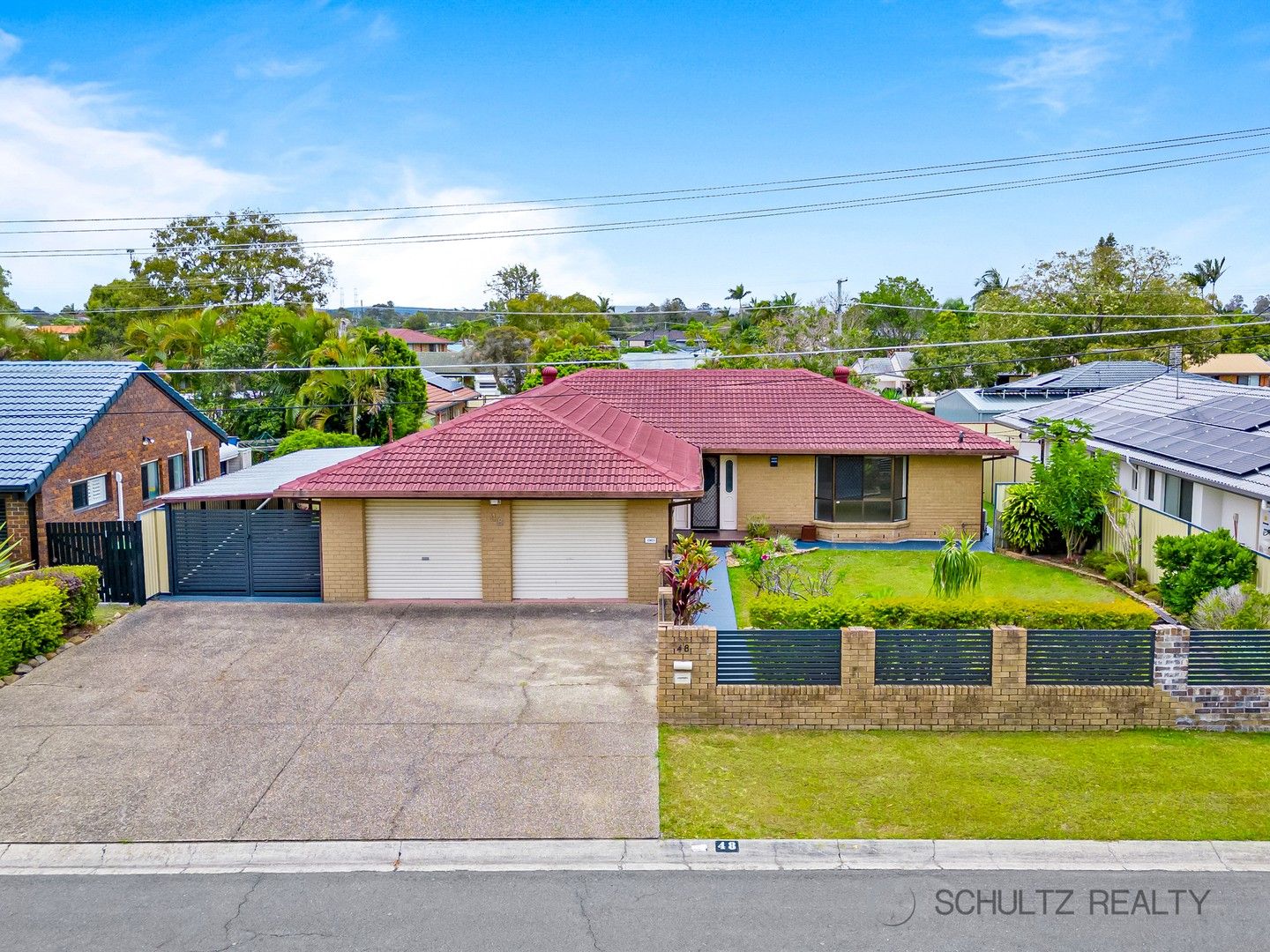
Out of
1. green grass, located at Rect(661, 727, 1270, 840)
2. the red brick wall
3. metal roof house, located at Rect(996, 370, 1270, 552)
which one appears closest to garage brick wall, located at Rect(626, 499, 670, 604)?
green grass, located at Rect(661, 727, 1270, 840)

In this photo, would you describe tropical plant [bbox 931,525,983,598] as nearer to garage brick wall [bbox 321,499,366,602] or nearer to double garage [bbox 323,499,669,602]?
double garage [bbox 323,499,669,602]

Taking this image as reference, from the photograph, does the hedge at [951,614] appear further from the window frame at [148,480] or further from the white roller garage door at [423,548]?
the window frame at [148,480]

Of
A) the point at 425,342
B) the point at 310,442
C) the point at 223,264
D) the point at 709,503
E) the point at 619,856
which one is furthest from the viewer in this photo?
the point at 425,342

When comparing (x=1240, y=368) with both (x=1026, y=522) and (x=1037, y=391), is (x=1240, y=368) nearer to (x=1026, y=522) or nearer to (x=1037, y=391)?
(x=1037, y=391)

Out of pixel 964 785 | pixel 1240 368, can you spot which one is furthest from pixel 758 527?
pixel 1240 368

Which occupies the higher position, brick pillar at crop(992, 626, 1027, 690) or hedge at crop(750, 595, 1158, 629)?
hedge at crop(750, 595, 1158, 629)
